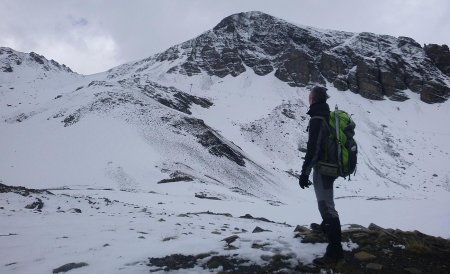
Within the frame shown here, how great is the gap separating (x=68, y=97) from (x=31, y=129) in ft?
46.4

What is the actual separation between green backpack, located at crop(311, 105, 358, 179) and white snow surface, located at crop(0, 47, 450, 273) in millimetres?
1505

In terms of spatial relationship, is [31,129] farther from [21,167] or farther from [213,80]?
[213,80]

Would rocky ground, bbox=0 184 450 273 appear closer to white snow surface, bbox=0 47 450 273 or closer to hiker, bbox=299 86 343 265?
white snow surface, bbox=0 47 450 273

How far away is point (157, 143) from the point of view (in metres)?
41.7

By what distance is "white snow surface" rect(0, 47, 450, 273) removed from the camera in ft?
29.2

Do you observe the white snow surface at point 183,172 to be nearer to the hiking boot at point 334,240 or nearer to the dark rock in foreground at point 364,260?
the dark rock in foreground at point 364,260

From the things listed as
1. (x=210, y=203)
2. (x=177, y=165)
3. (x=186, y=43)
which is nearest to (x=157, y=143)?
(x=177, y=165)

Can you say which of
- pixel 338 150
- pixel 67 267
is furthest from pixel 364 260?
pixel 67 267

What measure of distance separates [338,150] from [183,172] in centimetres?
2947

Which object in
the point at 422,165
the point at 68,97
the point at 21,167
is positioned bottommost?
the point at 21,167

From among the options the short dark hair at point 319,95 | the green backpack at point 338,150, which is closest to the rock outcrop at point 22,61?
the short dark hair at point 319,95

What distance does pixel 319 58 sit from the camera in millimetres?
101312

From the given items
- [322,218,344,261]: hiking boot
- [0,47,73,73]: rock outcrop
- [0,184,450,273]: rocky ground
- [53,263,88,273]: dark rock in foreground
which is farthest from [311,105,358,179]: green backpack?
[0,47,73,73]: rock outcrop

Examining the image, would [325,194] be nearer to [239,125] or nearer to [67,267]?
[67,267]
